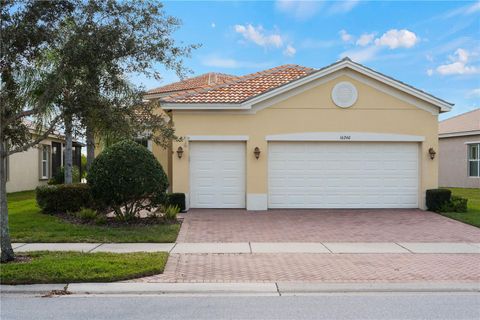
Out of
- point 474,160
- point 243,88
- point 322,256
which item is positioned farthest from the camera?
point 474,160

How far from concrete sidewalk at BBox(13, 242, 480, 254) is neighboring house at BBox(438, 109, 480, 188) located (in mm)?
16685

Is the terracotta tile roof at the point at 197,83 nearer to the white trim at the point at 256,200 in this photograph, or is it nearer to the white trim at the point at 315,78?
the white trim at the point at 315,78

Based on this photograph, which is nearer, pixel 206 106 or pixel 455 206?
pixel 455 206

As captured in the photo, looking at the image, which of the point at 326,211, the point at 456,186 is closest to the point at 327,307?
the point at 326,211

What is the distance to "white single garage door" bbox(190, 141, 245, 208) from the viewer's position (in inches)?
615

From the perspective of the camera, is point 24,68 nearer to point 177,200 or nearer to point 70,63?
point 70,63

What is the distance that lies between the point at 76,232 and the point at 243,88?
845 cm

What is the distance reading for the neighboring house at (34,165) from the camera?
73.4 ft

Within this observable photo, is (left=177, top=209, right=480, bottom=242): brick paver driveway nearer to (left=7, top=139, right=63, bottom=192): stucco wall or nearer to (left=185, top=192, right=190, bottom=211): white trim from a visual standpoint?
(left=185, top=192, right=190, bottom=211): white trim

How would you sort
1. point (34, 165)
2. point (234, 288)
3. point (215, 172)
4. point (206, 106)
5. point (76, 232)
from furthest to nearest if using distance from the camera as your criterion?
point (34, 165) → point (215, 172) → point (206, 106) → point (76, 232) → point (234, 288)

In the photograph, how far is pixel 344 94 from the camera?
51.3 feet

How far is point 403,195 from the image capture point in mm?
15789

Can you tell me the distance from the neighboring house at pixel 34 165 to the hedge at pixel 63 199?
6.82 meters

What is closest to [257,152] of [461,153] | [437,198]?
[437,198]
